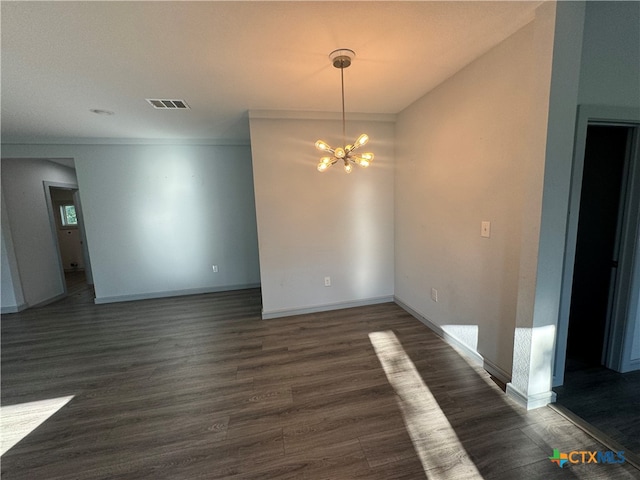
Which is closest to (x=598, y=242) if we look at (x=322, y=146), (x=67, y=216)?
(x=322, y=146)

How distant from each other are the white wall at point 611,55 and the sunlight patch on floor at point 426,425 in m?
2.40

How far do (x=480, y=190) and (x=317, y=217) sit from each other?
1862 millimetres

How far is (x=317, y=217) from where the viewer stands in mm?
3361

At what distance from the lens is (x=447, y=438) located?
5.18ft

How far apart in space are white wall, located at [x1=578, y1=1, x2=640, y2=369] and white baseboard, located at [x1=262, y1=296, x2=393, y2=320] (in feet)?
9.42

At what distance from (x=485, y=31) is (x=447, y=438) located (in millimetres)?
2716

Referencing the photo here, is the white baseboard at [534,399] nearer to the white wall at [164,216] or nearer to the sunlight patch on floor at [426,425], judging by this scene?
the sunlight patch on floor at [426,425]

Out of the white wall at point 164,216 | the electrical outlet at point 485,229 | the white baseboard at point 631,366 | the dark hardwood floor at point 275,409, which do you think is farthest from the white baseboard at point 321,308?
the white baseboard at point 631,366

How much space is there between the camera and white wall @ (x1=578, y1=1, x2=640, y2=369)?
→ 5.54 feet

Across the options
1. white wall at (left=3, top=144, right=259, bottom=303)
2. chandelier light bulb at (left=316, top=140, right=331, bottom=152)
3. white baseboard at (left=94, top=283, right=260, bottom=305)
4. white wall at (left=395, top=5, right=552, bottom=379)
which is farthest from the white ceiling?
white baseboard at (left=94, top=283, right=260, bottom=305)

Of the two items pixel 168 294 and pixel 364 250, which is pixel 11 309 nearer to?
pixel 168 294

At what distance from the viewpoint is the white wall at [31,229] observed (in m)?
4.04

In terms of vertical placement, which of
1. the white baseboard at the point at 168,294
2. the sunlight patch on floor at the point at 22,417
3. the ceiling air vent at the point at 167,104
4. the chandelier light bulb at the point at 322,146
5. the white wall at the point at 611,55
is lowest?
the sunlight patch on floor at the point at 22,417

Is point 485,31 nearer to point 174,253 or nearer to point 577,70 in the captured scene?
point 577,70
